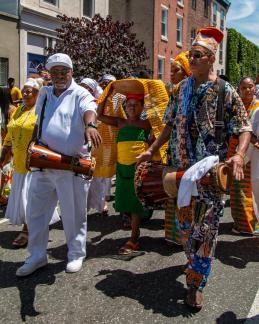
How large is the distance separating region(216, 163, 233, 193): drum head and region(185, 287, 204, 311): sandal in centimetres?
80

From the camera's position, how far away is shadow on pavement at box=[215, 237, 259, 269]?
444cm

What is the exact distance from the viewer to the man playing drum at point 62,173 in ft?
12.6

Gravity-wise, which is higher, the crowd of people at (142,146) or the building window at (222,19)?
the building window at (222,19)

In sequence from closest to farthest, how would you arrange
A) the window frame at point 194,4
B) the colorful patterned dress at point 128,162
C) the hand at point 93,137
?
the hand at point 93,137, the colorful patterned dress at point 128,162, the window frame at point 194,4

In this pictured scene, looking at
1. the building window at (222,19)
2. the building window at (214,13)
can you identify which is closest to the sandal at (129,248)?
the building window at (214,13)

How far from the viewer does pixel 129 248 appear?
4.60m

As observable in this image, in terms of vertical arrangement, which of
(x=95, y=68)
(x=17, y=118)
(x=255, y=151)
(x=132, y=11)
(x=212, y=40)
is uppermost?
(x=132, y=11)

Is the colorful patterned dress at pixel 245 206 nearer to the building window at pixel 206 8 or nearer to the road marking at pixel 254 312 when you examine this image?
the road marking at pixel 254 312

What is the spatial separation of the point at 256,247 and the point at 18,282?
8.31ft

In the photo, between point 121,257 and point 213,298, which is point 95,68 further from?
point 213,298

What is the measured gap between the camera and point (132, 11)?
27094mm

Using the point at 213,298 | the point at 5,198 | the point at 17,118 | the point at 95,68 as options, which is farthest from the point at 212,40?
the point at 95,68

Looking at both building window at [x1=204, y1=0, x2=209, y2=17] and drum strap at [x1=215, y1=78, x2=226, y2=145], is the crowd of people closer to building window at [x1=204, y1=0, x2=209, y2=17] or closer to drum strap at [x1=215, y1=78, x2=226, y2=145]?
drum strap at [x1=215, y1=78, x2=226, y2=145]

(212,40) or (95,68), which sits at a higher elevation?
(95,68)
